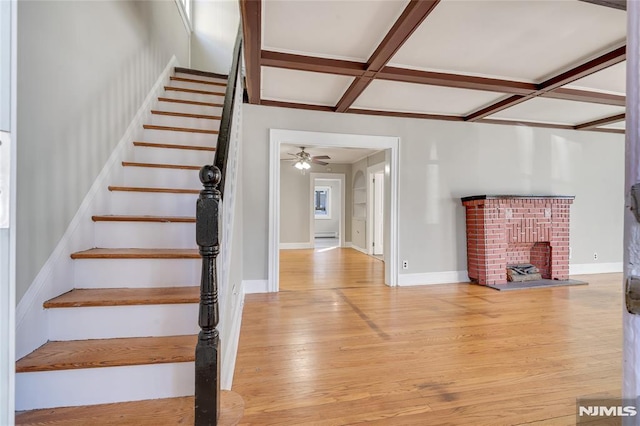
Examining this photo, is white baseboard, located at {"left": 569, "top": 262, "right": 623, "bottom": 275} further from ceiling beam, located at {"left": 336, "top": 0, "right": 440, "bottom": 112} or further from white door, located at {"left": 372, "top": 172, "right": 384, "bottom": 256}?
ceiling beam, located at {"left": 336, "top": 0, "right": 440, "bottom": 112}

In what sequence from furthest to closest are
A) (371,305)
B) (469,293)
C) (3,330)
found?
(469,293) < (371,305) < (3,330)

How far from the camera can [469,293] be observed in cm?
374

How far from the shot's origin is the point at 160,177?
88.8 inches

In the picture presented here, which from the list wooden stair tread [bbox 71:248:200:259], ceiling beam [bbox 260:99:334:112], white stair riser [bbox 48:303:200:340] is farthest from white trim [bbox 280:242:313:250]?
white stair riser [bbox 48:303:200:340]

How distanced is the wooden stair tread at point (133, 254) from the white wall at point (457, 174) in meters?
1.93

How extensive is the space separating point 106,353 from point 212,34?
5.25 m

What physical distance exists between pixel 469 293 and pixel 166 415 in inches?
141

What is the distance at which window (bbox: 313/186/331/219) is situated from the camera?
11695 mm

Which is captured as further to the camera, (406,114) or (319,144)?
Answer: (406,114)

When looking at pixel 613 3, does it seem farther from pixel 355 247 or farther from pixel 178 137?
pixel 355 247

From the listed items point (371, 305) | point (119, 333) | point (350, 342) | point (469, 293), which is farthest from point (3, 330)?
point (469, 293)

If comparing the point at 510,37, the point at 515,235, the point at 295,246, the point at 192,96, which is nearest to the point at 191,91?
the point at 192,96

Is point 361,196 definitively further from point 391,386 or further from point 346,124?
point 391,386

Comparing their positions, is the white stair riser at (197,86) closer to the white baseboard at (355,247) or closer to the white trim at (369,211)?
the white trim at (369,211)
